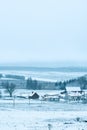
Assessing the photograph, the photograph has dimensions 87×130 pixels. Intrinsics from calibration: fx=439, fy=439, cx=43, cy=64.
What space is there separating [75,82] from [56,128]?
9084 cm

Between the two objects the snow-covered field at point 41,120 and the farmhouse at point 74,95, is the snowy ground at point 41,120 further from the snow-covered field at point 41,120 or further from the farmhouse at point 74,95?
the farmhouse at point 74,95

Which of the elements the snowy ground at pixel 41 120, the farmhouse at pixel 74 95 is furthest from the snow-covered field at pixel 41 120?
the farmhouse at pixel 74 95

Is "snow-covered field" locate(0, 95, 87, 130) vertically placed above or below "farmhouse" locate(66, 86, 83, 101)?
below

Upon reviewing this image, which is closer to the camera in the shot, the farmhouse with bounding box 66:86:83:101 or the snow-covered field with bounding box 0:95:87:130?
the snow-covered field with bounding box 0:95:87:130

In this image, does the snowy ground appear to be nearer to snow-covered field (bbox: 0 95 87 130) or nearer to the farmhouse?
snow-covered field (bbox: 0 95 87 130)

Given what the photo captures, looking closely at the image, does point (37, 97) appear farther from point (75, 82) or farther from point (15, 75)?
point (15, 75)

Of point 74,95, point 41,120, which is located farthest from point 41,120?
point 74,95

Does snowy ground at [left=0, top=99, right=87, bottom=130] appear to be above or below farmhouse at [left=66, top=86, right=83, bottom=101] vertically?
below

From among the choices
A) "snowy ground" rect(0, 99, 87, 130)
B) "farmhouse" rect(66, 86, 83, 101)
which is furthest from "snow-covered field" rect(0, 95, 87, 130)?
"farmhouse" rect(66, 86, 83, 101)

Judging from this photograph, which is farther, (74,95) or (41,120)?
(74,95)

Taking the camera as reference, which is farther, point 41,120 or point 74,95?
point 74,95

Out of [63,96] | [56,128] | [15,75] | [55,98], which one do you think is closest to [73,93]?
[63,96]

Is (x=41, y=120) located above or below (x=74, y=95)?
below

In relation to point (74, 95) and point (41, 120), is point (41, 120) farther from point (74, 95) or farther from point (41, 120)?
point (74, 95)
